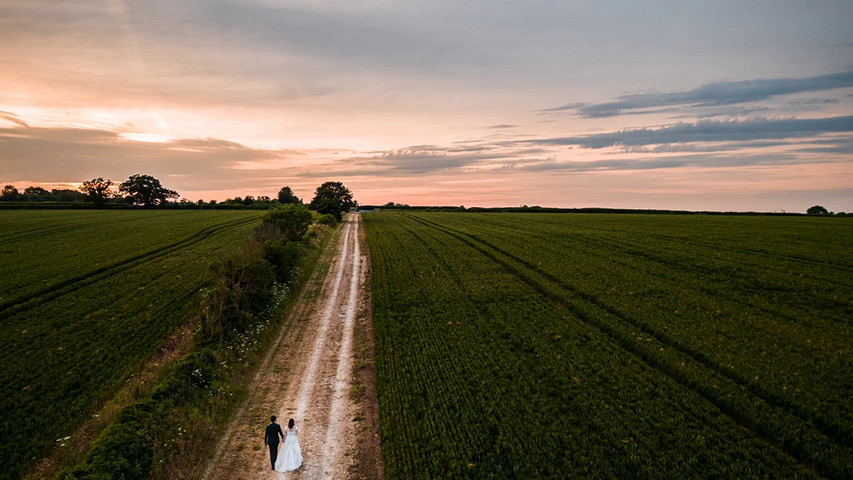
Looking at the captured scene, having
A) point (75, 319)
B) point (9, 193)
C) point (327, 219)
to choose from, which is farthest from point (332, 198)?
point (9, 193)

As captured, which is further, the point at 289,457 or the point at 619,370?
the point at 619,370

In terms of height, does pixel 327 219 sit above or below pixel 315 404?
above

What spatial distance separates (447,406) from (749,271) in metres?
29.5

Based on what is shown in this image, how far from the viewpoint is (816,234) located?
5112 cm

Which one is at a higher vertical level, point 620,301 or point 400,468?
point 620,301

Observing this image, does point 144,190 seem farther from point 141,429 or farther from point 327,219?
point 141,429

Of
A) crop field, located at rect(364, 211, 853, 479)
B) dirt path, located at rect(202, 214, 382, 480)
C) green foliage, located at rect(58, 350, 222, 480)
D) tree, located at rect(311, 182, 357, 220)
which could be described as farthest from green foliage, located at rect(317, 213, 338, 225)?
green foliage, located at rect(58, 350, 222, 480)

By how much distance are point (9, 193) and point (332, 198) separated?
169 m

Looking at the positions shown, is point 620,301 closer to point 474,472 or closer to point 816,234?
point 474,472

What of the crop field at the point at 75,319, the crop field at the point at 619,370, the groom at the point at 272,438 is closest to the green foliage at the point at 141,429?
the crop field at the point at 75,319

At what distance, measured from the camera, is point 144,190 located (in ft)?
464

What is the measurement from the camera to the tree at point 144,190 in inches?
5463

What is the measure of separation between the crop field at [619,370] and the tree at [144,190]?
5693 inches

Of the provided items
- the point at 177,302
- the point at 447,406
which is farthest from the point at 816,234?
the point at 177,302
